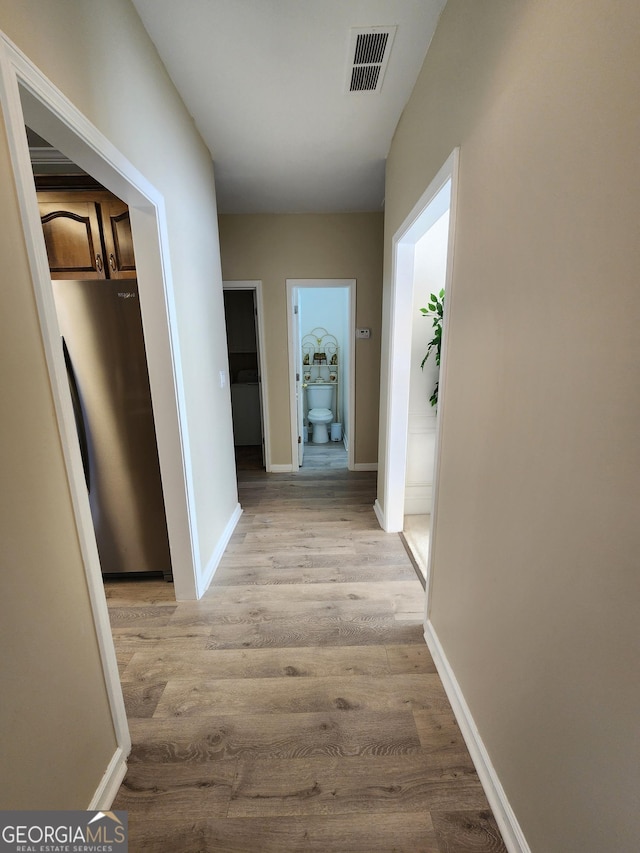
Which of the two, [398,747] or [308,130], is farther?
[308,130]

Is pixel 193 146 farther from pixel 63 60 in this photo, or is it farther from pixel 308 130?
pixel 63 60

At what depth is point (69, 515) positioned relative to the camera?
0.97m

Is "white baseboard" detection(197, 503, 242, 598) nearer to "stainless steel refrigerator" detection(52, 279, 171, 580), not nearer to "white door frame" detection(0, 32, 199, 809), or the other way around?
"white door frame" detection(0, 32, 199, 809)

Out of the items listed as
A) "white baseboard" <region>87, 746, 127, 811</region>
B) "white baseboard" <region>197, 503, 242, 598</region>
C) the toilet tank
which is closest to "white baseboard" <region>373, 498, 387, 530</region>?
"white baseboard" <region>197, 503, 242, 598</region>

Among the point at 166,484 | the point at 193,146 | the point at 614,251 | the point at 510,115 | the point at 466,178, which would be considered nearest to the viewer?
the point at 614,251

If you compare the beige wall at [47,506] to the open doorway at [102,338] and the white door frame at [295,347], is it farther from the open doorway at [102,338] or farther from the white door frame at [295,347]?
the white door frame at [295,347]

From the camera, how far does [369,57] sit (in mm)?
1614

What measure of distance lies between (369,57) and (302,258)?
6.68 feet

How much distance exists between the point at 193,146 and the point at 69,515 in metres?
2.24

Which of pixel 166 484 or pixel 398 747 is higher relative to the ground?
pixel 166 484

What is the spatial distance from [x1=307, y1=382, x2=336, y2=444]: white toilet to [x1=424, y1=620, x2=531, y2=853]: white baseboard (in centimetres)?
371

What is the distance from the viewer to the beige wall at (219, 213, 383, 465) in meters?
3.54

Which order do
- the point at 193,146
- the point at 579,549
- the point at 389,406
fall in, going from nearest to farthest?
the point at 579,549
the point at 193,146
the point at 389,406

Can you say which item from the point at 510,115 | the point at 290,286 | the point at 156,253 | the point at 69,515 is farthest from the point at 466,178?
the point at 290,286
